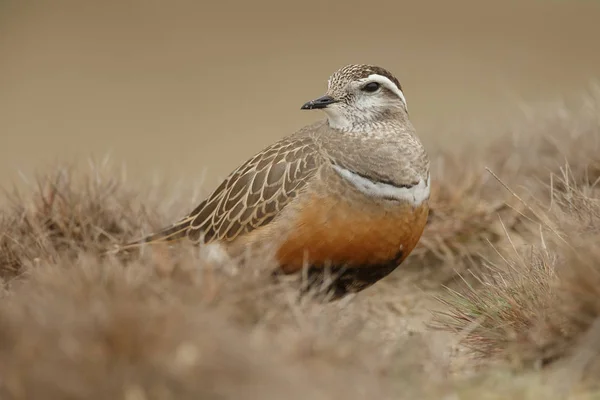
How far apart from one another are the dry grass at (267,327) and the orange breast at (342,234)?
0.41m

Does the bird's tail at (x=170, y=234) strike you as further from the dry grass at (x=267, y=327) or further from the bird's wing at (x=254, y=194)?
the dry grass at (x=267, y=327)

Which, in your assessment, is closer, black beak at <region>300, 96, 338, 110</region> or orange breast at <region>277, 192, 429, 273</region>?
orange breast at <region>277, 192, 429, 273</region>

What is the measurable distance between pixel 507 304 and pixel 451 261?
51.4 inches

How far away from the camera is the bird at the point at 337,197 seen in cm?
458

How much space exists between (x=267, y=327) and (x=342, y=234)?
0.92 m

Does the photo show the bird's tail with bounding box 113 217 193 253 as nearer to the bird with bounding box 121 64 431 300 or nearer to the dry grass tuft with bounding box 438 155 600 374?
the bird with bounding box 121 64 431 300

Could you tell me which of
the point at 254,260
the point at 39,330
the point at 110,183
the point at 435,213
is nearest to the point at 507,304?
the point at 254,260

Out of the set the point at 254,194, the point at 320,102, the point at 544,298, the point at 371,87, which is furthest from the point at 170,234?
the point at 544,298

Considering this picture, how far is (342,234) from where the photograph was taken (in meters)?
4.54

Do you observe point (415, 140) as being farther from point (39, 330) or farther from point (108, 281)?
point (39, 330)

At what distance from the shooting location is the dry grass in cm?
313

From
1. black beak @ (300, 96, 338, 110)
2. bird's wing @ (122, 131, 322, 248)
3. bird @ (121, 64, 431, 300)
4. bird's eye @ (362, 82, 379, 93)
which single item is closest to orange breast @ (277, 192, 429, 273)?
bird @ (121, 64, 431, 300)

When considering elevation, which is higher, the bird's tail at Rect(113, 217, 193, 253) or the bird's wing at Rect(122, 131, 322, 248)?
the bird's wing at Rect(122, 131, 322, 248)

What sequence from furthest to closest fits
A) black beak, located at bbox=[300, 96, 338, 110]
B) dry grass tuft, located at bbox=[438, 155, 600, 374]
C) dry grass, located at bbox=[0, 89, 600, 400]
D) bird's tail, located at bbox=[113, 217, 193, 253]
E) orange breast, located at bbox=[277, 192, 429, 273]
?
bird's tail, located at bbox=[113, 217, 193, 253]
black beak, located at bbox=[300, 96, 338, 110]
orange breast, located at bbox=[277, 192, 429, 273]
dry grass tuft, located at bbox=[438, 155, 600, 374]
dry grass, located at bbox=[0, 89, 600, 400]
